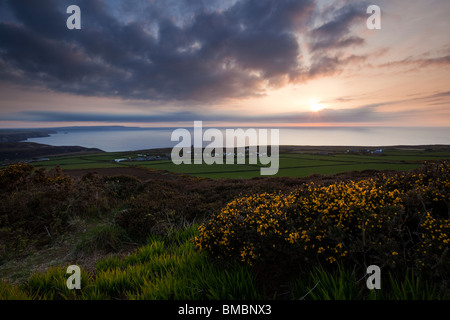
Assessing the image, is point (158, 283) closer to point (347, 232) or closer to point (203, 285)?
point (203, 285)

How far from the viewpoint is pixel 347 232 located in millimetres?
3781

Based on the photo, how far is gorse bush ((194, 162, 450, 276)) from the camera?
3.12 metres

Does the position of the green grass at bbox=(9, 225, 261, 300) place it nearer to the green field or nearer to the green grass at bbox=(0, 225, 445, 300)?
the green grass at bbox=(0, 225, 445, 300)

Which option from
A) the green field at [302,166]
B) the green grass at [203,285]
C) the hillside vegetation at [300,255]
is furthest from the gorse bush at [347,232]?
the green field at [302,166]

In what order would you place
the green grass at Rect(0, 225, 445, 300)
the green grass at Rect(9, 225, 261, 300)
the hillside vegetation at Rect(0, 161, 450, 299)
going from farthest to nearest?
1. the green grass at Rect(9, 225, 261, 300)
2. the hillside vegetation at Rect(0, 161, 450, 299)
3. the green grass at Rect(0, 225, 445, 300)

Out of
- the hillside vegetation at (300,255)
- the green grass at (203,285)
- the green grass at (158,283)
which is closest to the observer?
the green grass at (203,285)

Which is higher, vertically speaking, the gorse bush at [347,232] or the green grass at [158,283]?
the gorse bush at [347,232]

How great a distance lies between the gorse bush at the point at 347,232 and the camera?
10.2 ft

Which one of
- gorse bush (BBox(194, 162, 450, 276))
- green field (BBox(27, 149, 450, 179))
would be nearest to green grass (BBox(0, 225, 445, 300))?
gorse bush (BBox(194, 162, 450, 276))

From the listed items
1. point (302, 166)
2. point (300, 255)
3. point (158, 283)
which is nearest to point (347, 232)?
point (300, 255)

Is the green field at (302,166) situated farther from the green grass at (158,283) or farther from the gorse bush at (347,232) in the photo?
the green grass at (158,283)
